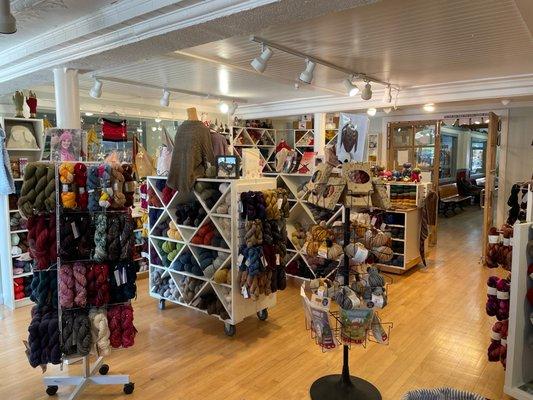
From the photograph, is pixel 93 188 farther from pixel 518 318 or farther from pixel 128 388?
pixel 518 318

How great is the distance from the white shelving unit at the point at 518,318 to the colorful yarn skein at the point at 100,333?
2.69 meters

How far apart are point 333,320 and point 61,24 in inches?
116

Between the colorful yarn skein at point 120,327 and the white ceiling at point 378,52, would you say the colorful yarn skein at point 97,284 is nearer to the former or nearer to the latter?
the colorful yarn skein at point 120,327

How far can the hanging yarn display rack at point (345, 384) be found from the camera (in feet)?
8.53

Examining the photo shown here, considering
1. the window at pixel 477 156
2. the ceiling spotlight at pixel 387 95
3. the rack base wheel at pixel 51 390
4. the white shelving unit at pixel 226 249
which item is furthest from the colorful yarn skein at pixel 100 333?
the window at pixel 477 156

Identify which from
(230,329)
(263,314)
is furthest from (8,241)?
(263,314)

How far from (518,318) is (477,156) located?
510 inches

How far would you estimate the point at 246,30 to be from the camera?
245cm

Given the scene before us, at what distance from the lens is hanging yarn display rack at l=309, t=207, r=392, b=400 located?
2.60 meters

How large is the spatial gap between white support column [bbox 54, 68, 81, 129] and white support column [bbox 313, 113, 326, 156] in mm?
4293

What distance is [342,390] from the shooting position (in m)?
2.73

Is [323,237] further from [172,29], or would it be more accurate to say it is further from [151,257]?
[151,257]

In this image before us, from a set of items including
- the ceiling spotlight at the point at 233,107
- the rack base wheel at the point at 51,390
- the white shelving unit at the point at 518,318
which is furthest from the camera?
the ceiling spotlight at the point at 233,107

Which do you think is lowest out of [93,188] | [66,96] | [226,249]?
[226,249]
